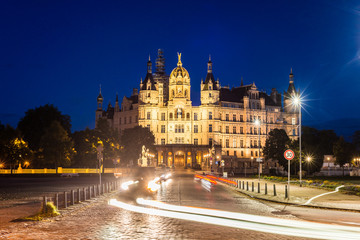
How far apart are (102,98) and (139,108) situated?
31.4 m

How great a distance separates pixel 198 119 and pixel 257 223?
107 metres

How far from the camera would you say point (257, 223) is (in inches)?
545

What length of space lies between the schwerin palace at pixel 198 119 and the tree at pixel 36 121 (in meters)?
34.0

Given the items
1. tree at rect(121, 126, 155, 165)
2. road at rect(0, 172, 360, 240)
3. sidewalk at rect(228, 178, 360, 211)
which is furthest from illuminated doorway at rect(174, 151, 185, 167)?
road at rect(0, 172, 360, 240)

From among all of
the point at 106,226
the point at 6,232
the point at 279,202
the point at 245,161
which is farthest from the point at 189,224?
the point at 245,161

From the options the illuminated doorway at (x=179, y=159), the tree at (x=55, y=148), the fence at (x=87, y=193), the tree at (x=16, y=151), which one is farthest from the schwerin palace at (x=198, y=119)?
the fence at (x=87, y=193)

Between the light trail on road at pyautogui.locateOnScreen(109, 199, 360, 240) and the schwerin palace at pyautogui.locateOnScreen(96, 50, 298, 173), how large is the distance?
91.2 metres

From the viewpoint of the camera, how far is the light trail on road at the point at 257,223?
11766mm

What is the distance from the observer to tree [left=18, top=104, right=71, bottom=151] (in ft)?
274

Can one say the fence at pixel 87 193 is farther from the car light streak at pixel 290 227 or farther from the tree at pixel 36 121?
the tree at pixel 36 121

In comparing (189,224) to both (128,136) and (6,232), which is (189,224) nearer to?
(6,232)

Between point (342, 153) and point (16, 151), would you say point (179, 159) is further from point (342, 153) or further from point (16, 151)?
point (16, 151)

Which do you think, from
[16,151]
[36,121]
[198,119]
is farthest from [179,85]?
[16,151]

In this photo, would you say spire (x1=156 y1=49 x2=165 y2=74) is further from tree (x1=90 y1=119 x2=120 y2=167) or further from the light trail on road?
the light trail on road
